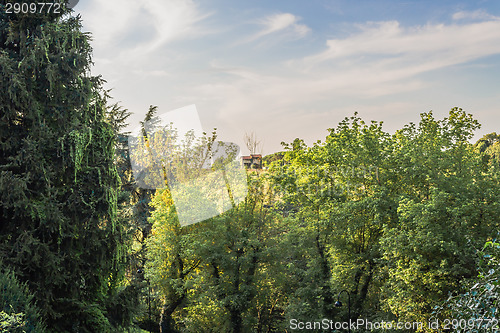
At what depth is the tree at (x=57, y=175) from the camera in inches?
375

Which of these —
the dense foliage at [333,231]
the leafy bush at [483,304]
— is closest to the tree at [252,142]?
the dense foliage at [333,231]

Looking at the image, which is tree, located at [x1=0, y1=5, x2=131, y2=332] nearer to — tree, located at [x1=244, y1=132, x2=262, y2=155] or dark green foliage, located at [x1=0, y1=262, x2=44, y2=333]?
dark green foliage, located at [x1=0, y1=262, x2=44, y2=333]

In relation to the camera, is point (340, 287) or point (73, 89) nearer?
point (73, 89)

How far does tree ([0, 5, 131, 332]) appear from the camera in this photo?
9516 mm

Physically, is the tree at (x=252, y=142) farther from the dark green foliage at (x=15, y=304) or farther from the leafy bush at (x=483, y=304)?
the leafy bush at (x=483, y=304)

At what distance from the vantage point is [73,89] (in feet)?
35.3

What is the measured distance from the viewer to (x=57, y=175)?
34.3 feet

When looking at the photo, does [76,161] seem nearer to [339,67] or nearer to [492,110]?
[339,67]

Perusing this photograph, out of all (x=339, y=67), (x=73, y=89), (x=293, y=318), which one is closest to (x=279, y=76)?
(x=339, y=67)

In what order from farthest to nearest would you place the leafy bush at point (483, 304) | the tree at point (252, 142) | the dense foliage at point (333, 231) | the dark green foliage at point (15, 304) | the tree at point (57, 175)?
1. the tree at point (252, 142)
2. the dense foliage at point (333, 231)
3. the tree at point (57, 175)
4. the dark green foliage at point (15, 304)
5. the leafy bush at point (483, 304)

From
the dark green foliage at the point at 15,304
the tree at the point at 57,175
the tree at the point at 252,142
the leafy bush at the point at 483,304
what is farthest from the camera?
the tree at the point at 252,142

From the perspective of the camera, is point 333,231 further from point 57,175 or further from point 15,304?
point 15,304

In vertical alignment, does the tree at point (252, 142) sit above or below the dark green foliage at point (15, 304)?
above

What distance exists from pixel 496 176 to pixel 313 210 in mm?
7950
